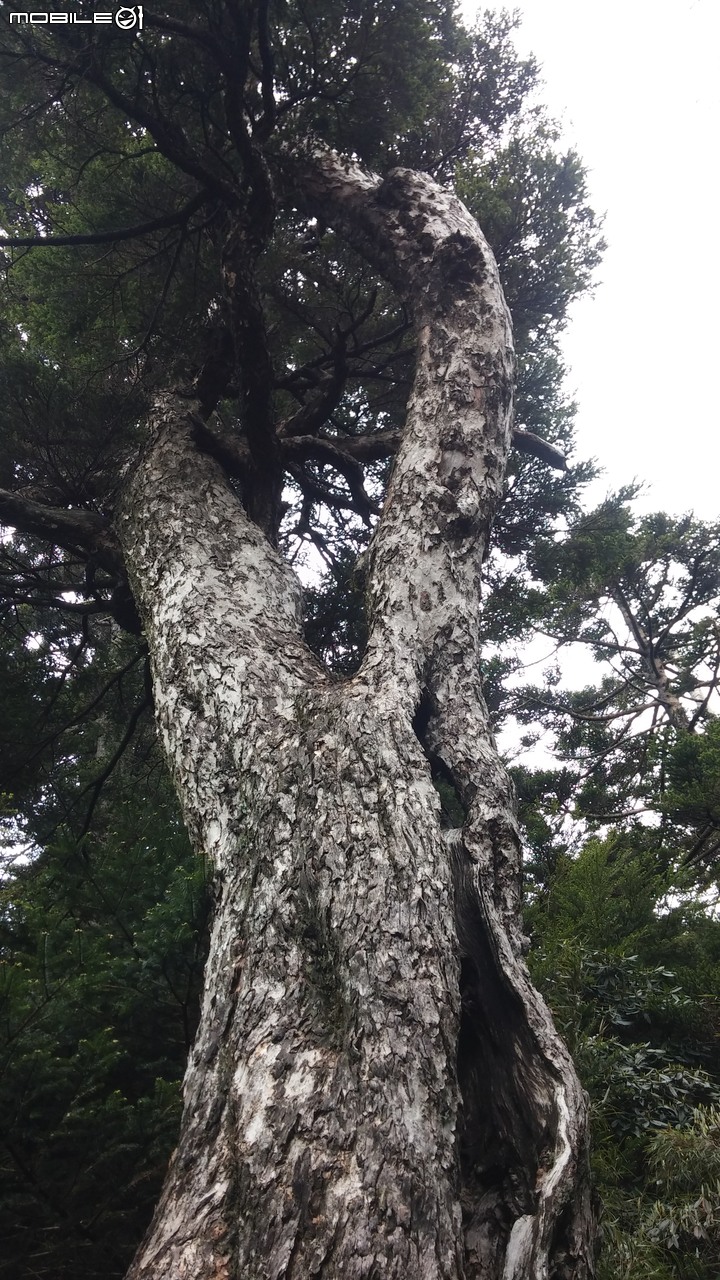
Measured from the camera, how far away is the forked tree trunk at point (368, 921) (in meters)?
1.69

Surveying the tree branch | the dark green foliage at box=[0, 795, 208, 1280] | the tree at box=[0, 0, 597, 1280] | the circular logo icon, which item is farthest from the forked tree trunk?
the circular logo icon

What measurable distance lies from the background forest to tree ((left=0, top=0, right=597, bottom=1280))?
0.21 ft

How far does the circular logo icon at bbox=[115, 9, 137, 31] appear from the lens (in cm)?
410

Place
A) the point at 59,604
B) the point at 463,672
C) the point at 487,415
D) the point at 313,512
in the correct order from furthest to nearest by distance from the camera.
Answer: the point at 313,512 → the point at 59,604 → the point at 487,415 → the point at 463,672

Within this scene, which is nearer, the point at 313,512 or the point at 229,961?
the point at 229,961

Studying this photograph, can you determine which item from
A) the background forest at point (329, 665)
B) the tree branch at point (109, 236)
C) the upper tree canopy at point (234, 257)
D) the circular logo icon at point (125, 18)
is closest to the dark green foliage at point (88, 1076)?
the background forest at point (329, 665)

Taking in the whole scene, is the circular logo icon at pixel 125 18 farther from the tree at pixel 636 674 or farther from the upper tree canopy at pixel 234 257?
the tree at pixel 636 674

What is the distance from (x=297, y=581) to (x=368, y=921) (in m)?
2.23

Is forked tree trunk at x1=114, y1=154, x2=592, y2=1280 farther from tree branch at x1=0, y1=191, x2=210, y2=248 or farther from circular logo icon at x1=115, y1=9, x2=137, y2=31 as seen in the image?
circular logo icon at x1=115, y1=9, x2=137, y2=31

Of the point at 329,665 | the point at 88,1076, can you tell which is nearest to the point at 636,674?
the point at 329,665

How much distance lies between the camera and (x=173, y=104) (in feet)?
16.2

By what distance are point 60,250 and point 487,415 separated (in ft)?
12.4

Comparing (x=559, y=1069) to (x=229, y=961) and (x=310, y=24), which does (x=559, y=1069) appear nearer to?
(x=229, y=961)

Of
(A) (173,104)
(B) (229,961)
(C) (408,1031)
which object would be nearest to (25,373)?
(A) (173,104)
